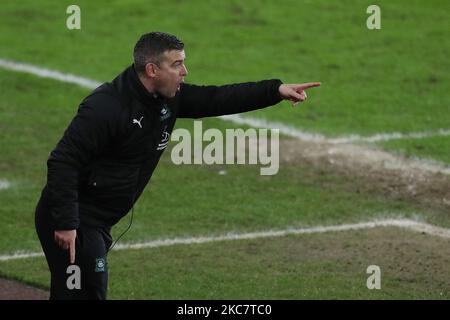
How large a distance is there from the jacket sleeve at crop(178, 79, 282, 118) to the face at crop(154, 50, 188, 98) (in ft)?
1.46

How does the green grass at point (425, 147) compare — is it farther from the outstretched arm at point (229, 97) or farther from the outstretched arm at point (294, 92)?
the outstretched arm at point (294, 92)

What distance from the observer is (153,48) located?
855 cm

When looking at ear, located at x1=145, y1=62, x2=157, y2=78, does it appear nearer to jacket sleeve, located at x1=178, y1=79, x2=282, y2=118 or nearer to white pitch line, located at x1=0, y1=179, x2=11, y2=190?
jacket sleeve, located at x1=178, y1=79, x2=282, y2=118

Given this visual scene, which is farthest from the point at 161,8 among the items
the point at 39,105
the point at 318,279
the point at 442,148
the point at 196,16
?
the point at 318,279

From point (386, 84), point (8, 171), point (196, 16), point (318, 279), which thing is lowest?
point (318, 279)

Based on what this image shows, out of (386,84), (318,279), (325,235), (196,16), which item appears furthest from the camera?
(196,16)

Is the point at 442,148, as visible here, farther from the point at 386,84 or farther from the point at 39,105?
the point at 39,105

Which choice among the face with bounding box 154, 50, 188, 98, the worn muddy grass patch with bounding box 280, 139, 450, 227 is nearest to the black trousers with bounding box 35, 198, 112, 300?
the face with bounding box 154, 50, 188, 98

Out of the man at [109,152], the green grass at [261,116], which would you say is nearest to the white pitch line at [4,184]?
the green grass at [261,116]

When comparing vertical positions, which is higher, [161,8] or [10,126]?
[161,8]

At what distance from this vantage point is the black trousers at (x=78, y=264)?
8562 millimetres

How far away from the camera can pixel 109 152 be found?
8.55 metres

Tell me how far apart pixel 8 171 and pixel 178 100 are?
5328mm

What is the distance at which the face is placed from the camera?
8.54 metres
